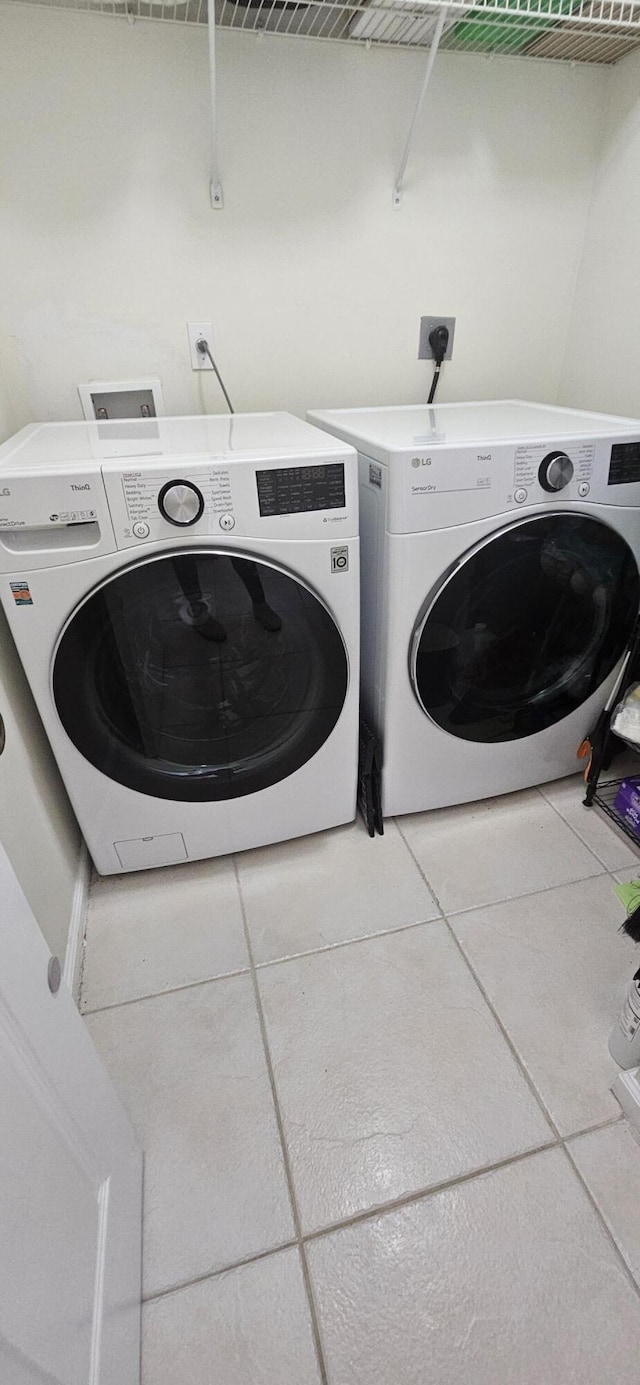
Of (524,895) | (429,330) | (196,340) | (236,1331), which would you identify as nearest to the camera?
(236,1331)

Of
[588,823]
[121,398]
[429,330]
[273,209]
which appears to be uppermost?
[273,209]

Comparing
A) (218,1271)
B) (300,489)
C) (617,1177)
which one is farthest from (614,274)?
(218,1271)

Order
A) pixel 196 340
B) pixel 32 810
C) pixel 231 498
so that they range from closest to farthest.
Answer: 1. pixel 231 498
2. pixel 32 810
3. pixel 196 340

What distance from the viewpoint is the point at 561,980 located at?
1.13m

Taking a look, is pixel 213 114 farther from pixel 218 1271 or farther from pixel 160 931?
pixel 218 1271

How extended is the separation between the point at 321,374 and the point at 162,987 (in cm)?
146

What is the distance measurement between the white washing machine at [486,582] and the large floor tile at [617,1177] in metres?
0.69

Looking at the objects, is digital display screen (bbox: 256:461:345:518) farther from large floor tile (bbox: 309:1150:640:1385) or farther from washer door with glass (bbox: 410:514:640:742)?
large floor tile (bbox: 309:1150:640:1385)

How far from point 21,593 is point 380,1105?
0.99 metres

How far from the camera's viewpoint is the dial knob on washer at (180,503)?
911mm

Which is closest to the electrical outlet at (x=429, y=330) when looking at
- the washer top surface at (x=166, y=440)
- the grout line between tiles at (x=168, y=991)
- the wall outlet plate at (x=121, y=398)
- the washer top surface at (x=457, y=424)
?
the washer top surface at (x=457, y=424)

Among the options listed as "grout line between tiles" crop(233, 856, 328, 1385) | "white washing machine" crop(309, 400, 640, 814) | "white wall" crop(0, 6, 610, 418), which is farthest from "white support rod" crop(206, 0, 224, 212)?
"grout line between tiles" crop(233, 856, 328, 1385)

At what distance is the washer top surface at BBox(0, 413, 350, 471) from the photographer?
97cm

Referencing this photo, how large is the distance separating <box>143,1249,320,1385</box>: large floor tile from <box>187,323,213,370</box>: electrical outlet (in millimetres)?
1677
